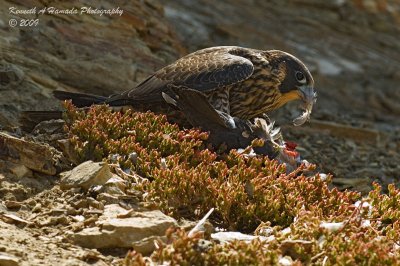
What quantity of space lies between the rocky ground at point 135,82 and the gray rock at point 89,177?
11 mm

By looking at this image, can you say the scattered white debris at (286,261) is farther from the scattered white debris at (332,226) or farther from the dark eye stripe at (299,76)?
the dark eye stripe at (299,76)

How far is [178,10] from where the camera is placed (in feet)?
59.9

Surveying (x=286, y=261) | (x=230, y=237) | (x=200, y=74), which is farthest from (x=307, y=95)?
(x=286, y=261)

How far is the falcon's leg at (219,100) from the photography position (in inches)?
364

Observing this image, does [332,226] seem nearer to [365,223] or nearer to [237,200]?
[365,223]

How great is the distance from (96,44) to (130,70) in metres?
0.77

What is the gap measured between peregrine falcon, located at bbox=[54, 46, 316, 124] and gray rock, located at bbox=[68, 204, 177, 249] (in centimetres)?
332

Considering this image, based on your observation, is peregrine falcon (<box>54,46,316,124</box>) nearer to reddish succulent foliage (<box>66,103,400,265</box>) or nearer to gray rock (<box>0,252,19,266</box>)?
reddish succulent foliage (<box>66,103,400,265</box>)

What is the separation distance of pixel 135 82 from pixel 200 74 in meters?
3.22

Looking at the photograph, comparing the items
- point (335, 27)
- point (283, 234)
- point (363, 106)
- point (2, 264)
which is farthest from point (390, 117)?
point (2, 264)

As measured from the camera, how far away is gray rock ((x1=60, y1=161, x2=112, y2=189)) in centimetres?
683

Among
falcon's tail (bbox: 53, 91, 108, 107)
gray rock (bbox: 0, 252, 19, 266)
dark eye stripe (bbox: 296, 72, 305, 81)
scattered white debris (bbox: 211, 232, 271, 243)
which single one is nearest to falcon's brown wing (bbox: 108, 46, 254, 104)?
falcon's tail (bbox: 53, 91, 108, 107)

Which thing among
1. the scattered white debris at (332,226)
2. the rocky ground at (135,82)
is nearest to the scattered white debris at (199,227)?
the rocky ground at (135,82)

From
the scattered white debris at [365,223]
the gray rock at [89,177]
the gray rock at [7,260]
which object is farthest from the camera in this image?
the gray rock at [89,177]
